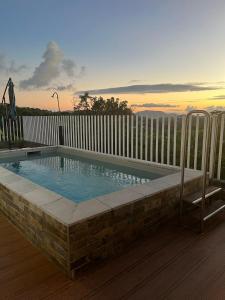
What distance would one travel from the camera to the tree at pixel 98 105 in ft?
39.6

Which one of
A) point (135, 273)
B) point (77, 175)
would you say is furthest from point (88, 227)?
point (77, 175)

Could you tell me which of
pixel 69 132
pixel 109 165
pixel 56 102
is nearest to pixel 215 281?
pixel 109 165

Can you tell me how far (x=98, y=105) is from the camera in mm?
12891

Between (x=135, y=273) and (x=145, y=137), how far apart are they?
3573mm

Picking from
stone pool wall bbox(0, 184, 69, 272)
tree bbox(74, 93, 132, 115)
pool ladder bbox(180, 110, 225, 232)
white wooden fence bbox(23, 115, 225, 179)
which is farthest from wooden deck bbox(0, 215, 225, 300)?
tree bbox(74, 93, 132, 115)

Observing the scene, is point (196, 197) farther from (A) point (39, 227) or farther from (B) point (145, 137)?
(B) point (145, 137)

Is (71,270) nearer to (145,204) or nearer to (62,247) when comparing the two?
(62,247)

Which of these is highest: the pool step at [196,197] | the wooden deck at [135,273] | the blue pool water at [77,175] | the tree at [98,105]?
the tree at [98,105]

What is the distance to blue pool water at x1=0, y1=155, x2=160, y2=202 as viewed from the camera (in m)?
3.93

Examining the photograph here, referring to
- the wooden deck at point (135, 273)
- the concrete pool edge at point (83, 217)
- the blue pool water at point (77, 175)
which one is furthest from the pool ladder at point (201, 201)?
the blue pool water at point (77, 175)

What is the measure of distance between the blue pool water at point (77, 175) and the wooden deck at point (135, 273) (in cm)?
136

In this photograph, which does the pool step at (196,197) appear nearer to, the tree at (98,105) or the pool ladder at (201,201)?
the pool ladder at (201,201)

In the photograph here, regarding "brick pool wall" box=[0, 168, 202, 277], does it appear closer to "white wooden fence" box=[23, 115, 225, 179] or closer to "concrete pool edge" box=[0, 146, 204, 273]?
"concrete pool edge" box=[0, 146, 204, 273]

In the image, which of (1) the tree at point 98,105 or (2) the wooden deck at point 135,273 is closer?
(2) the wooden deck at point 135,273
